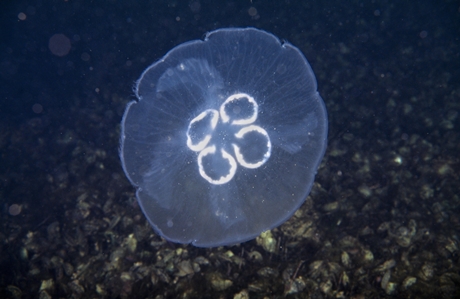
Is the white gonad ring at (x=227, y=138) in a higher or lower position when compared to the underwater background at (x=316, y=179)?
higher

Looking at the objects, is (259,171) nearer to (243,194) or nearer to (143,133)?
(243,194)

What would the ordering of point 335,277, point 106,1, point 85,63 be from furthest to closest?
point 106,1 → point 85,63 → point 335,277

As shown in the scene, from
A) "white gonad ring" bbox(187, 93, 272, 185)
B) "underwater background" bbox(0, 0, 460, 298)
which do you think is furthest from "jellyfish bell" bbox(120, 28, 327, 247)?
"underwater background" bbox(0, 0, 460, 298)

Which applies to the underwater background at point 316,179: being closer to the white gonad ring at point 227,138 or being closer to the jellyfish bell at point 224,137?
the jellyfish bell at point 224,137

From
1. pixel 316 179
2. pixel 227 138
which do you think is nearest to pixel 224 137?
pixel 227 138

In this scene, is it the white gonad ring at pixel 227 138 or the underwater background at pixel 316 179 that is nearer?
the white gonad ring at pixel 227 138

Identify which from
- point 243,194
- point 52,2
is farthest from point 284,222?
point 52,2

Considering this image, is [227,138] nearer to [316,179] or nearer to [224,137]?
[224,137]

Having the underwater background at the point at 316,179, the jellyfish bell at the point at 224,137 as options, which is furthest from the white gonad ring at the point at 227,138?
the underwater background at the point at 316,179
